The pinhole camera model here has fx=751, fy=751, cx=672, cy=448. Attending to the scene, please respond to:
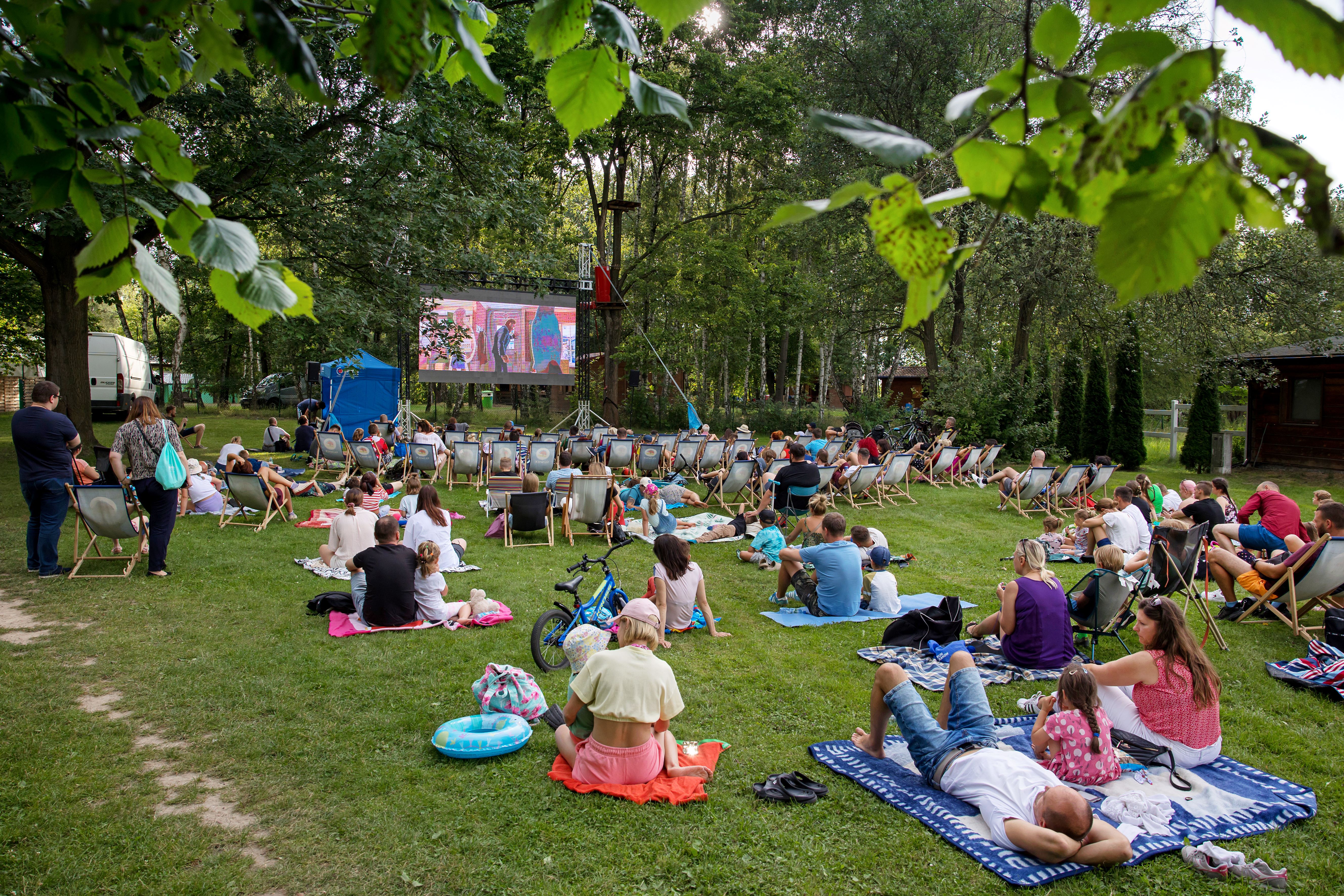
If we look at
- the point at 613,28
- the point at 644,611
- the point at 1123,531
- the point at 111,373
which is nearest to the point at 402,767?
the point at 644,611

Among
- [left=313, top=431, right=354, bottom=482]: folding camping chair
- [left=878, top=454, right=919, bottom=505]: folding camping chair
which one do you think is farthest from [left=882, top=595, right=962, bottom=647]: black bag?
[left=313, top=431, right=354, bottom=482]: folding camping chair

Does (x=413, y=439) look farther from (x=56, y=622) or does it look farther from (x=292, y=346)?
(x=292, y=346)

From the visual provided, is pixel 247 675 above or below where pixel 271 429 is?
below

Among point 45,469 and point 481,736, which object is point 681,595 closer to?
point 481,736

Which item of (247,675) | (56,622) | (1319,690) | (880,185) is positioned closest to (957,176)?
(880,185)

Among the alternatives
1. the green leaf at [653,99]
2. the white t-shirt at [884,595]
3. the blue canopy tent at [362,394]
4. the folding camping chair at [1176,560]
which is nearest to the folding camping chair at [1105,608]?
the folding camping chair at [1176,560]

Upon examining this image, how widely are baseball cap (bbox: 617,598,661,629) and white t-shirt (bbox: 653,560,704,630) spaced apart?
1.62 m

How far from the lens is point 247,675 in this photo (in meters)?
5.08

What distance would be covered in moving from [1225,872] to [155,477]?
8.29 m

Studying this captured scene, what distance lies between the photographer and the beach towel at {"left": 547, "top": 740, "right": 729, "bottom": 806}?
146 inches

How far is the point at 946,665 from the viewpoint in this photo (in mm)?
5781

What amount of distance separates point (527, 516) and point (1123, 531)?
6887 millimetres

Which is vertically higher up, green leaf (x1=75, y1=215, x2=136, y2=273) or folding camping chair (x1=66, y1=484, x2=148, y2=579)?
green leaf (x1=75, y1=215, x2=136, y2=273)

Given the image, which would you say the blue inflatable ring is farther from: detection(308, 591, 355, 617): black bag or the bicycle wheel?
detection(308, 591, 355, 617): black bag
